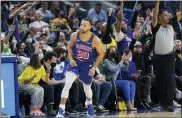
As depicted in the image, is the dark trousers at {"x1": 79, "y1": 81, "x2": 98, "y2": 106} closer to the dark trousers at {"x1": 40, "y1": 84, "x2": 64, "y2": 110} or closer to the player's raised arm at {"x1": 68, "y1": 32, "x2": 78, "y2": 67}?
the dark trousers at {"x1": 40, "y1": 84, "x2": 64, "y2": 110}

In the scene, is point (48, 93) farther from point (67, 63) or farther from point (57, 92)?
point (67, 63)

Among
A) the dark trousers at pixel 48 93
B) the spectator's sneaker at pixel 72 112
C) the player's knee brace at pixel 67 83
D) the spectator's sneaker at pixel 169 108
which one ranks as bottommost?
the spectator's sneaker at pixel 72 112

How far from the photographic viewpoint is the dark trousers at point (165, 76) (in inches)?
391

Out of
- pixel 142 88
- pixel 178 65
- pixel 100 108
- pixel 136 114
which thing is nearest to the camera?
pixel 136 114

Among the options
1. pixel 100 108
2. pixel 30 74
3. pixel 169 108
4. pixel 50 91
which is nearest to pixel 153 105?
pixel 100 108

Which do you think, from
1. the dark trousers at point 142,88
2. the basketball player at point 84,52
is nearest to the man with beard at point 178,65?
the dark trousers at point 142,88

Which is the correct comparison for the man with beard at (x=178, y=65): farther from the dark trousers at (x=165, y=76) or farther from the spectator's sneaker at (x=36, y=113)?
the spectator's sneaker at (x=36, y=113)

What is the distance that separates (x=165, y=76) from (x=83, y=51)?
1.65 meters

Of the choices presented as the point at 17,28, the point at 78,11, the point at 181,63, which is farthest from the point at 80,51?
the point at 78,11

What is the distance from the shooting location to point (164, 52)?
9883mm

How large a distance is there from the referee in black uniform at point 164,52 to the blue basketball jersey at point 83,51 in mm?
1221

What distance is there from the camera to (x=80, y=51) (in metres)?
9.72

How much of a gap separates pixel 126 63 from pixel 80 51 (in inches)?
103

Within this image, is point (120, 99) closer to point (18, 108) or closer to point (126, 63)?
point (126, 63)
